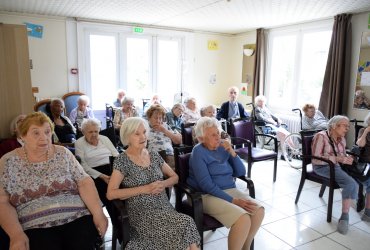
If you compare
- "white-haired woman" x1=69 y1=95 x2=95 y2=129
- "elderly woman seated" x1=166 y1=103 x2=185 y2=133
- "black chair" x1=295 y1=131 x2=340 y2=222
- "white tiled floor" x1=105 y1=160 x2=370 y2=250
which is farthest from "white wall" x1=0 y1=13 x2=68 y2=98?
"black chair" x1=295 y1=131 x2=340 y2=222

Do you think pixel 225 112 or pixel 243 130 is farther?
pixel 225 112

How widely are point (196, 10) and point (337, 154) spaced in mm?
2874

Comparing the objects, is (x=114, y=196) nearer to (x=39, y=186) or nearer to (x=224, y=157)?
(x=39, y=186)

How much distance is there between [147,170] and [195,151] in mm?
417

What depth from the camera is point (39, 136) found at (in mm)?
1753

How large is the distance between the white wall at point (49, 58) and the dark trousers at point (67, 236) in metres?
4.07

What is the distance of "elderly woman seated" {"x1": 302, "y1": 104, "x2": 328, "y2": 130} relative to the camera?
179 inches

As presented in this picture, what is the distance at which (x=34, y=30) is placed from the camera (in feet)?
16.2

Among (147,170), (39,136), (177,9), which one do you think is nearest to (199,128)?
(147,170)

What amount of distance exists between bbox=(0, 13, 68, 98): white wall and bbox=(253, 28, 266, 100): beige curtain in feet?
12.3

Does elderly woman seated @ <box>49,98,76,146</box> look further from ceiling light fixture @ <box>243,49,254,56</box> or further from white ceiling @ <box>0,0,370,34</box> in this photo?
ceiling light fixture @ <box>243,49,254,56</box>

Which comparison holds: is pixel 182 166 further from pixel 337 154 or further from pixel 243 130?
pixel 243 130

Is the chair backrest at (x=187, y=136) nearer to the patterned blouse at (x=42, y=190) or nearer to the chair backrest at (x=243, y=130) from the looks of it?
the chair backrest at (x=243, y=130)

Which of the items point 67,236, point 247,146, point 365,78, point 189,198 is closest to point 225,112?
point 247,146
